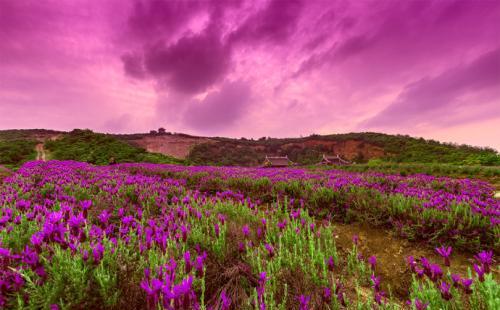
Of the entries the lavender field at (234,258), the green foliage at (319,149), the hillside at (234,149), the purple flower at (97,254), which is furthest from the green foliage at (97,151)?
the purple flower at (97,254)

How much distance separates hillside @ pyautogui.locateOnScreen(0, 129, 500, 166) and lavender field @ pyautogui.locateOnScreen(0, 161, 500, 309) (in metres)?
22.7

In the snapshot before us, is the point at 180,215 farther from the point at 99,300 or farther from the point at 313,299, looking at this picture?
the point at 313,299

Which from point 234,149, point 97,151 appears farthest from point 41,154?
point 234,149

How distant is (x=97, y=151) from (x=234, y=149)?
2900 centimetres

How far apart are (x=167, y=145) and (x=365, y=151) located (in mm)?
42007

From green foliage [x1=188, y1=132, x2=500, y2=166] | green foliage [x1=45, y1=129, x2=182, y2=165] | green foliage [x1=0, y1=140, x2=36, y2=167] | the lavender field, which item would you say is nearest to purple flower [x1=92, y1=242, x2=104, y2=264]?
the lavender field

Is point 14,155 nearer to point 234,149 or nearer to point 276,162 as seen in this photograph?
point 276,162

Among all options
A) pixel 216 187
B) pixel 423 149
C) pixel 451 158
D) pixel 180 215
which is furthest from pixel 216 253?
pixel 423 149

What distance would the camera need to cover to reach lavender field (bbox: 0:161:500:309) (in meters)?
1.60

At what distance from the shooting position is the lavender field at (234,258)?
160cm

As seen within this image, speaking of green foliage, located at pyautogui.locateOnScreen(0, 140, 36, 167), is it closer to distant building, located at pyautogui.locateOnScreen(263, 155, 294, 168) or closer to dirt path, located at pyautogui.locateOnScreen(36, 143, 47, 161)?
dirt path, located at pyautogui.locateOnScreen(36, 143, 47, 161)

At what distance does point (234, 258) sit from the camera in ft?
8.47

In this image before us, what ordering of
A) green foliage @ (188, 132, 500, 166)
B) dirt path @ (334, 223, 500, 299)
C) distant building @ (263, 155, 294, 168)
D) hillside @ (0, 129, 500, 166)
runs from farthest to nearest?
distant building @ (263, 155, 294, 168), green foliage @ (188, 132, 500, 166), hillside @ (0, 129, 500, 166), dirt path @ (334, 223, 500, 299)

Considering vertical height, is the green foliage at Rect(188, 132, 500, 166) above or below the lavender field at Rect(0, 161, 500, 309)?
above
